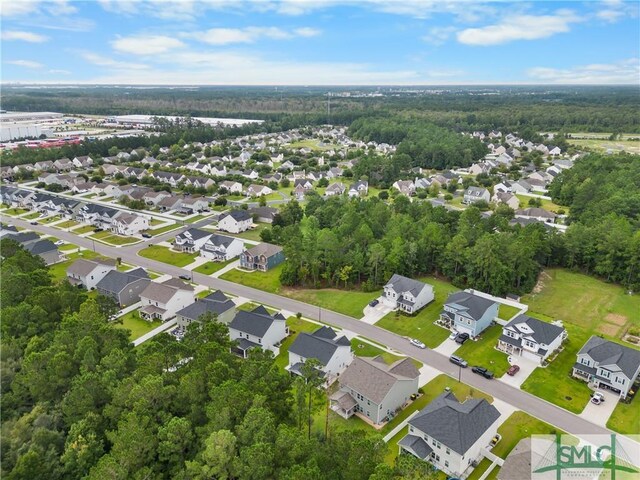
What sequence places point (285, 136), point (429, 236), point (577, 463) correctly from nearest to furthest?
1. point (577, 463)
2. point (429, 236)
3. point (285, 136)

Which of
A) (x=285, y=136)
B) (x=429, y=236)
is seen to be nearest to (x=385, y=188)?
(x=429, y=236)

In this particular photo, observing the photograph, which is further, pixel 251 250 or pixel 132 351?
pixel 251 250

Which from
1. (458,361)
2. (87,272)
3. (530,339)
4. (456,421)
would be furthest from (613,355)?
(87,272)

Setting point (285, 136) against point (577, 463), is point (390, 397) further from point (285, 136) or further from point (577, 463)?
point (285, 136)

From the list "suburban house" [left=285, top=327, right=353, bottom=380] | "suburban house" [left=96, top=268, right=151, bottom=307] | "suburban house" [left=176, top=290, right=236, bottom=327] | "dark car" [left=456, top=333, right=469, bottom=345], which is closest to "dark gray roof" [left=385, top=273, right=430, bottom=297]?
"dark car" [left=456, top=333, right=469, bottom=345]

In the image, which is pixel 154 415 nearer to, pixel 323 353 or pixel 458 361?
pixel 323 353

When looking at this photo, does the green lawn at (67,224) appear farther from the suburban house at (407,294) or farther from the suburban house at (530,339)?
the suburban house at (530,339)

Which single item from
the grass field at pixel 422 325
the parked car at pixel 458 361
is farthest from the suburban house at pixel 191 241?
the parked car at pixel 458 361
